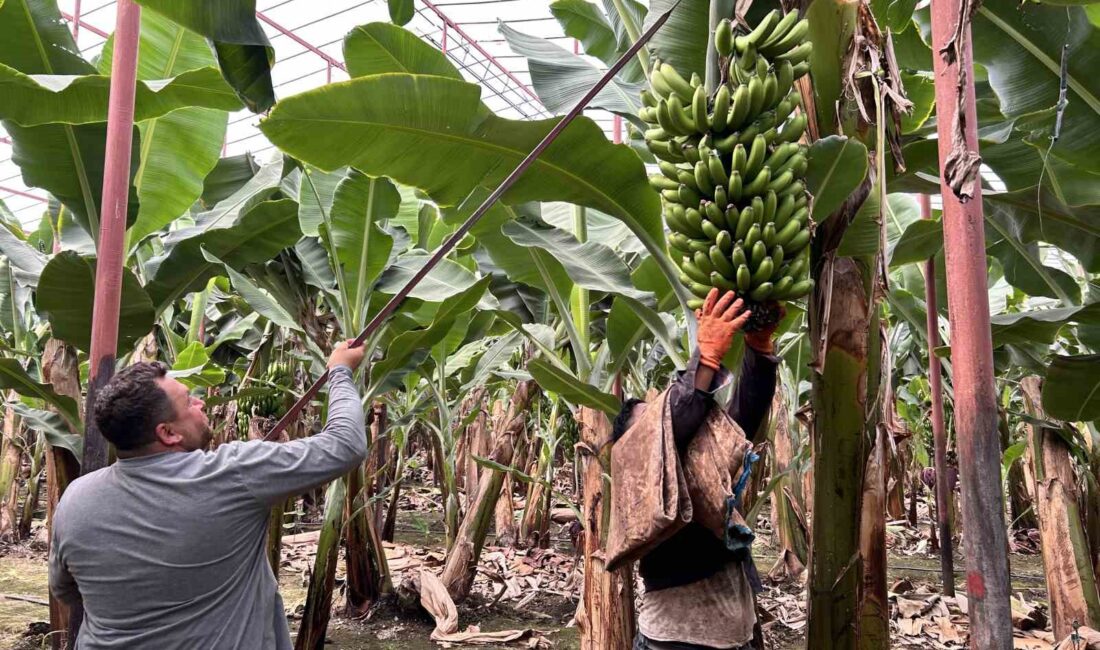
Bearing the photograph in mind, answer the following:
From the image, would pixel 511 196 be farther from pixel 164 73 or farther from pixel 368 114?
pixel 164 73

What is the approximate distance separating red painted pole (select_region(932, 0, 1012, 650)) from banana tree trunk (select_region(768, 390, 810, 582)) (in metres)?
4.76

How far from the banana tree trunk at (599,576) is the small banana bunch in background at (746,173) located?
5.90ft

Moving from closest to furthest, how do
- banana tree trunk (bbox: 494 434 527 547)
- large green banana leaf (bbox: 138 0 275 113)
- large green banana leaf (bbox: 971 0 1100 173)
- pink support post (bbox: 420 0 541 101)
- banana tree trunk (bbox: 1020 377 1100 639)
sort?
large green banana leaf (bbox: 138 0 275 113), large green banana leaf (bbox: 971 0 1100 173), banana tree trunk (bbox: 1020 377 1100 639), banana tree trunk (bbox: 494 434 527 547), pink support post (bbox: 420 0 541 101)

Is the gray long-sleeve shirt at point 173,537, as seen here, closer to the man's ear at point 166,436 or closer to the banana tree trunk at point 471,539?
the man's ear at point 166,436

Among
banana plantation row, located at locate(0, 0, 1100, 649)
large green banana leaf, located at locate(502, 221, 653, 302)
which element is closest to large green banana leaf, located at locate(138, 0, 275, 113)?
banana plantation row, located at locate(0, 0, 1100, 649)

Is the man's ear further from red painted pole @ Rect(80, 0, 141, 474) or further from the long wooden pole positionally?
red painted pole @ Rect(80, 0, 141, 474)

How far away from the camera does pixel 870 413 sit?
201cm

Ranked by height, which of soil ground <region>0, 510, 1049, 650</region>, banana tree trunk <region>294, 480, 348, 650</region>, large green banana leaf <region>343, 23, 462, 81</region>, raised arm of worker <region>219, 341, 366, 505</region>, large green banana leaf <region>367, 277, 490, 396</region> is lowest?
soil ground <region>0, 510, 1049, 650</region>

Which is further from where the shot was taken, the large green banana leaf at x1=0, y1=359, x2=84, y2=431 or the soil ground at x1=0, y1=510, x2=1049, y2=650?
the soil ground at x1=0, y1=510, x2=1049, y2=650

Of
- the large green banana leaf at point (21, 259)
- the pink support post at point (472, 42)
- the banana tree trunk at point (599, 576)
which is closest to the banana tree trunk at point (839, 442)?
the banana tree trunk at point (599, 576)

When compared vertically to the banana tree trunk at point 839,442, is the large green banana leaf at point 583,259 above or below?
above

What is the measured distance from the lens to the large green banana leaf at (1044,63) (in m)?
2.56

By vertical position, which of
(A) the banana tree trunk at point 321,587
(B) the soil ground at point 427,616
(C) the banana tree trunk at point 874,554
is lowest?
(B) the soil ground at point 427,616

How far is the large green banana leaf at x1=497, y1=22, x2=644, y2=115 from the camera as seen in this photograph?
118 inches
